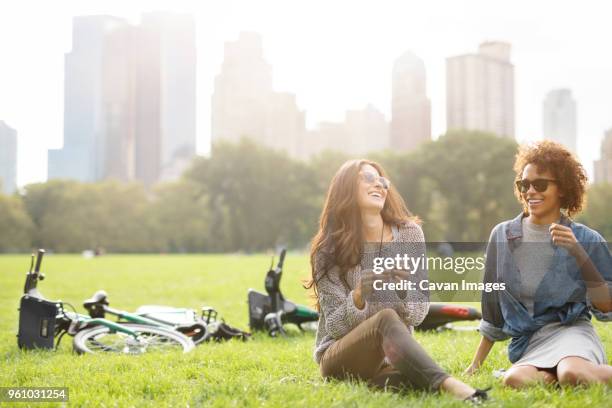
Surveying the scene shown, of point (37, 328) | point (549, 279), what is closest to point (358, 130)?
point (37, 328)

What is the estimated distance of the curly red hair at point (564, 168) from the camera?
463 cm

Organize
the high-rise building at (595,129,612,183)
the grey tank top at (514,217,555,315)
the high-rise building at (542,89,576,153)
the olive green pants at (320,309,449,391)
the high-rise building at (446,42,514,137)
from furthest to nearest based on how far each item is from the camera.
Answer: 1. the high-rise building at (446,42,514,137)
2. the high-rise building at (542,89,576,153)
3. the high-rise building at (595,129,612,183)
4. the grey tank top at (514,217,555,315)
5. the olive green pants at (320,309,449,391)

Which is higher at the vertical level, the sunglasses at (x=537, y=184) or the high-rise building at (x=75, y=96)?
the high-rise building at (x=75, y=96)

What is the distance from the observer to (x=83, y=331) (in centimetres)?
725

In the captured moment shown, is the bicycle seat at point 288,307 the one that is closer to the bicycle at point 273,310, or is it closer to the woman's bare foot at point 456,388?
the bicycle at point 273,310

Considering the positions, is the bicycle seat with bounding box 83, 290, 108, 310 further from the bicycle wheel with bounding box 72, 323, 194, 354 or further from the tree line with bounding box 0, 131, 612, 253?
the tree line with bounding box 0, 131, 612, 253

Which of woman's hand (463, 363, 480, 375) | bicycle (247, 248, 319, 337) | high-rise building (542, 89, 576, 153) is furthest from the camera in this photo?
high-rise building (542, 89, 576, 153)

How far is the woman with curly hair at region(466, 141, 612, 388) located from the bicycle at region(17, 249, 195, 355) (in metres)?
3.53

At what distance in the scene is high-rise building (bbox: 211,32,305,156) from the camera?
109188mm

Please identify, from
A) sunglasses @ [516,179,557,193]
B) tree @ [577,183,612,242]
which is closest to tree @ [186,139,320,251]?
tree @ [577,183,612,242]

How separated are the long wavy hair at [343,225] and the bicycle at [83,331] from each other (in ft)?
9.44

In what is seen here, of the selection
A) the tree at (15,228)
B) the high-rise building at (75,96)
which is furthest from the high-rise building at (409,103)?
the high-rise building at (75,96)

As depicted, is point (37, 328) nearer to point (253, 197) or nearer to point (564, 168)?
point (564, 168)

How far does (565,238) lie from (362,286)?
1.32m
